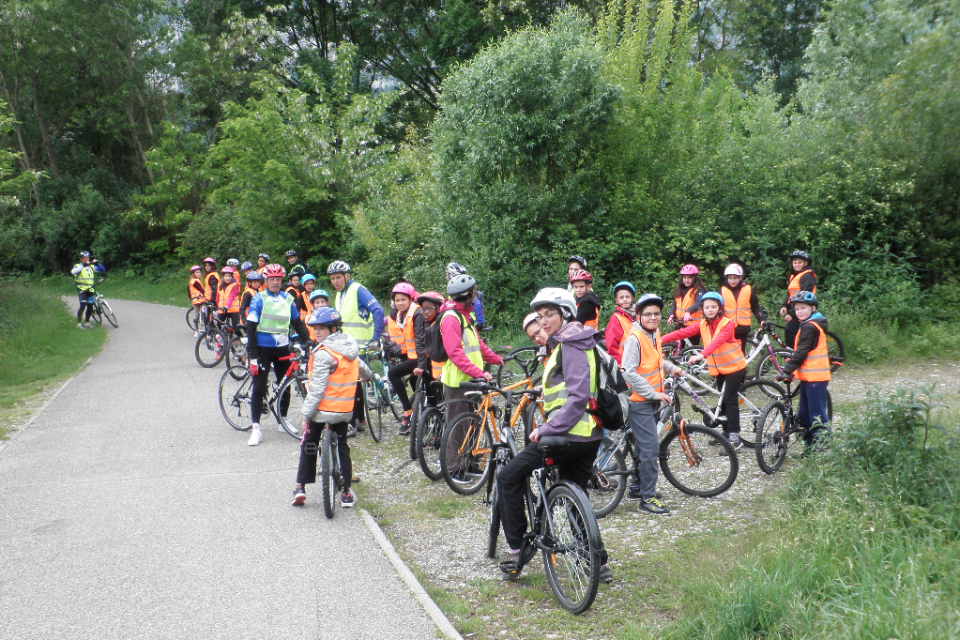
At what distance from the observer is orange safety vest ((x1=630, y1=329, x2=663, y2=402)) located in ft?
21.7

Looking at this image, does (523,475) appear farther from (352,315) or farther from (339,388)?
(352,315)

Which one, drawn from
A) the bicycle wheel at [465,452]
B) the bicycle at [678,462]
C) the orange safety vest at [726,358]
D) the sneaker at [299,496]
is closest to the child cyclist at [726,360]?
the orange safety vest at [726,358]

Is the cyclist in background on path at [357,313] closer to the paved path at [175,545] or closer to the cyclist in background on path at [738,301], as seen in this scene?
the paved path at [175,545]

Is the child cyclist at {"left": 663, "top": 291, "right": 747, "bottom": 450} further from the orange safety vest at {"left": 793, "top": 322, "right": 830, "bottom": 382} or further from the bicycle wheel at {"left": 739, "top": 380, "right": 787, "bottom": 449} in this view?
the orange safety vest at {"left": 793, "top": 322, "right": 830, "bottom": 382}

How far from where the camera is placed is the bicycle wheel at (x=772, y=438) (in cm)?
746

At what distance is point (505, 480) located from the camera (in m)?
5.04

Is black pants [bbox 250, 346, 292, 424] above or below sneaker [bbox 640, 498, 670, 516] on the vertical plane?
above

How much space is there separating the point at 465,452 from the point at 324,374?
1619 mm

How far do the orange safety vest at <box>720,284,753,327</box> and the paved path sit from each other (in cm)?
641

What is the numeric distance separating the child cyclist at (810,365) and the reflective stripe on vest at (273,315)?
5.98 m

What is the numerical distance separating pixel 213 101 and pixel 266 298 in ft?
112

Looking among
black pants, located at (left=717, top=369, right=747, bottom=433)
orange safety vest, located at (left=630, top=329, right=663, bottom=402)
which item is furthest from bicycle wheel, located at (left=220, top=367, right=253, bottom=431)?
black pants, located at (left=717, top=369, right=747, bottom=433)

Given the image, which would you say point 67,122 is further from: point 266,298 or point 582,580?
point 582,580

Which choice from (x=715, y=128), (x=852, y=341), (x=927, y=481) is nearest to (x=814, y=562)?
(x=927, y=481)
